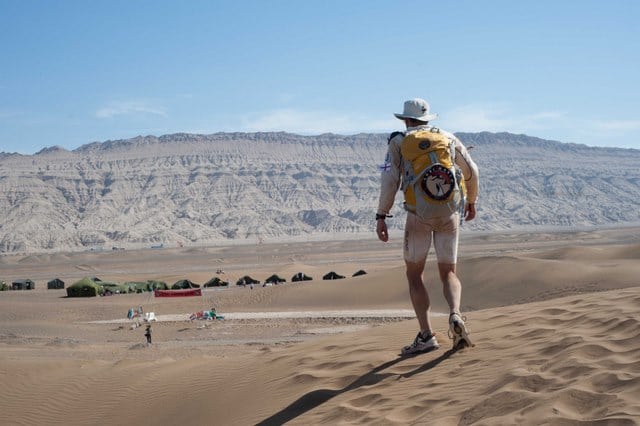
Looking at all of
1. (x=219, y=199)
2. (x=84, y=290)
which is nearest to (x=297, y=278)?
(x=84, y=290)

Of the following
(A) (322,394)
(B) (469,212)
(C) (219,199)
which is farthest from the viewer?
(C) (219,199)

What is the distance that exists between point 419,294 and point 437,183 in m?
0.96

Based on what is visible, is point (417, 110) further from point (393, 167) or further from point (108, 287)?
point (108, 287)

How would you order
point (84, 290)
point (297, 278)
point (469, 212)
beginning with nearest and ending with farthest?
point (469, 212) < point (84, 290) < point (297, 278)

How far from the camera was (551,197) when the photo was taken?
7062 inches

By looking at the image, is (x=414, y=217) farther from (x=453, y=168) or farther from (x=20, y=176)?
(x=20, y=176)

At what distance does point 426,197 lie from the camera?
6.59 metres

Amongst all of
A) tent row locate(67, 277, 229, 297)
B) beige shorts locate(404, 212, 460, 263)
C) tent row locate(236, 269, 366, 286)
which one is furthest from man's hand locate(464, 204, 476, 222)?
tent row locate(67, 277, 229, 297)

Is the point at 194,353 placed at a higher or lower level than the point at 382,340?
lower

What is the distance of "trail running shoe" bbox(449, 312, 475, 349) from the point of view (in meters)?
6.43

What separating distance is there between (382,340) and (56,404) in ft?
12.9

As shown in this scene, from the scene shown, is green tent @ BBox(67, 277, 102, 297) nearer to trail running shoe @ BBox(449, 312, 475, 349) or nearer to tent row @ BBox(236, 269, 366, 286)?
tent row @ BBox(236, 269, 366, 286)

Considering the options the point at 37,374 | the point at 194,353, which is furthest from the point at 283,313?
the point at 37,374

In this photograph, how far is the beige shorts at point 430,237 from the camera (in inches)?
264
